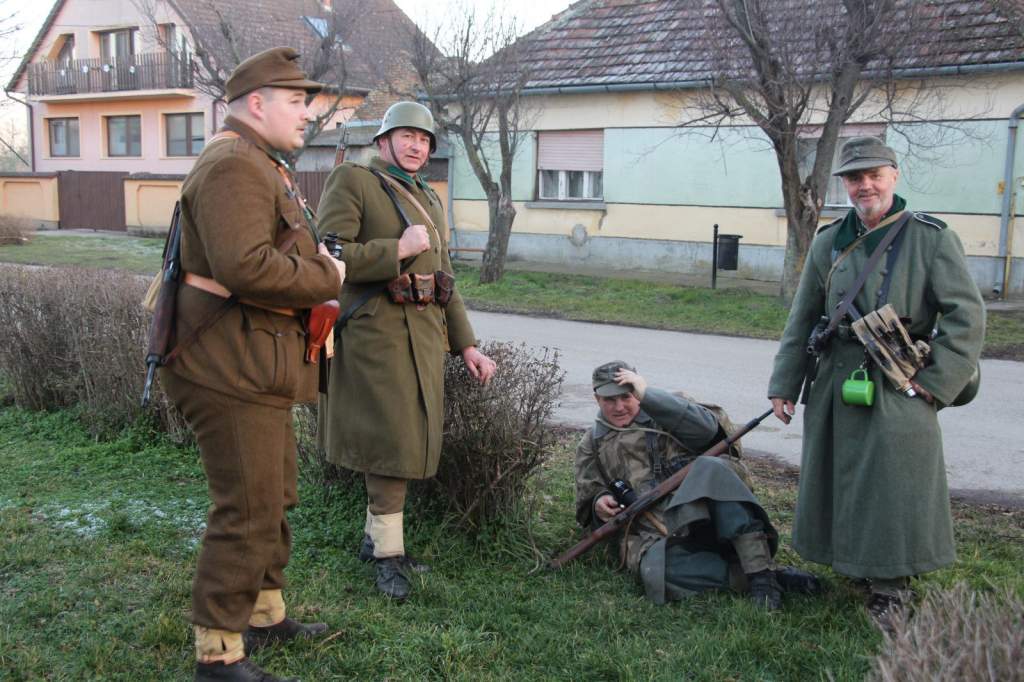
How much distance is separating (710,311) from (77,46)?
33683mm

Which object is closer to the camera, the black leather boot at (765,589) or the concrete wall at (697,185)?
the black leather boot at (765,589)

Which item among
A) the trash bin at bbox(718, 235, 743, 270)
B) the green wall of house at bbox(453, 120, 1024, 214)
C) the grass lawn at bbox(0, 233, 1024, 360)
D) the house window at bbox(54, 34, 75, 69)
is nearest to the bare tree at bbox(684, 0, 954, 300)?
the grass lawn at bbox(0, 233, 1024, 360)

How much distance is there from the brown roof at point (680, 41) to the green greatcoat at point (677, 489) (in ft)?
30.7

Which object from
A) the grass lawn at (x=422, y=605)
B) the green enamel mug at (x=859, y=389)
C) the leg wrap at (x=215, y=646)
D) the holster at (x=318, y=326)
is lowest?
the grass lawn at (x=422, y=605)

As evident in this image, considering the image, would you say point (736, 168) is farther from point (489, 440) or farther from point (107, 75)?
point (107, 75)

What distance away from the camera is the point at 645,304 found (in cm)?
1580

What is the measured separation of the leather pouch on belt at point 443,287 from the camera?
14.6ft

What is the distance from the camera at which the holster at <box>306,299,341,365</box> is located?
11.2 ft

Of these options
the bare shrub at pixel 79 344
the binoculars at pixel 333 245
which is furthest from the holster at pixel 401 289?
the bare shrub at pixel 79 344

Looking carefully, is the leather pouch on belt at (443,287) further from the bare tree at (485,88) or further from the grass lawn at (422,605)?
the bare tree at (485,88)

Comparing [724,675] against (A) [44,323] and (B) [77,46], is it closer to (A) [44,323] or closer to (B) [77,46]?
(A) [44,323]

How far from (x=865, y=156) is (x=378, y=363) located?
2152 mm

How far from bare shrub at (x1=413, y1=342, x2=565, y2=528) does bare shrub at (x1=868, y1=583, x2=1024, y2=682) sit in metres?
2.61

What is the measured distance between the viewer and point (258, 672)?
3371 millimetres
